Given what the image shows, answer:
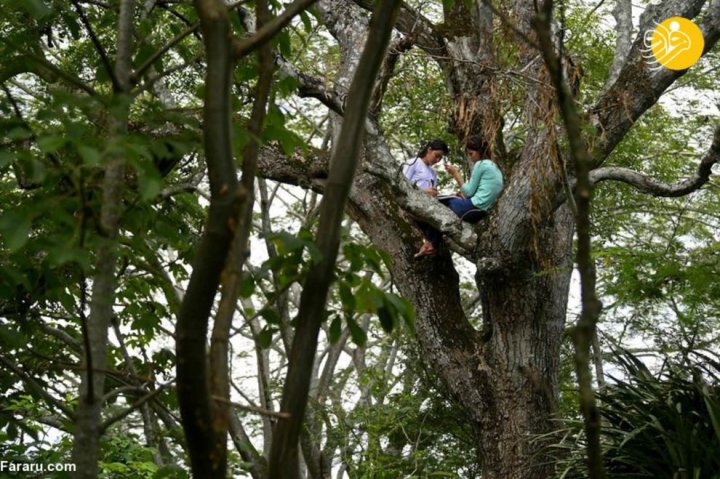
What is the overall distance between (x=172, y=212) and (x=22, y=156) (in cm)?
240

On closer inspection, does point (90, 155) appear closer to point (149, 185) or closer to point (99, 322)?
point (149, 185)

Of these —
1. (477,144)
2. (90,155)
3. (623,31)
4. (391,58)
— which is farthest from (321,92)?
(90,155)

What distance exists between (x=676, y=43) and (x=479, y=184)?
60.6 inches

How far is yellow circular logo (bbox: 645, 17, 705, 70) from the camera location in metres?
7.03

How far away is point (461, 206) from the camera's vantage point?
293 inches

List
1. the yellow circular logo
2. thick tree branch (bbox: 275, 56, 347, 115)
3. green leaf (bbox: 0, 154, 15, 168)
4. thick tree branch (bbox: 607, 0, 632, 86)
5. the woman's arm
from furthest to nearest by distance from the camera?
1. thick tree branch (bbox: 607, 0, 632, 86)
2. the woman's arm
3. the yellow circular logo
4. thick tree branch (bbox: 275, 56, 347, 115)
5. green leaf (bbox: 0, 154, 15, 168)

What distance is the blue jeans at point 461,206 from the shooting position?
741 cm

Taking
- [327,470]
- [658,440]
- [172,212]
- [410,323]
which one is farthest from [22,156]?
[327,470]

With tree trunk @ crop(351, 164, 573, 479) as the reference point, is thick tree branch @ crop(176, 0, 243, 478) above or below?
below

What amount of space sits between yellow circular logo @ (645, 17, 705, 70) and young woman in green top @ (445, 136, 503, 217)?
1.24m

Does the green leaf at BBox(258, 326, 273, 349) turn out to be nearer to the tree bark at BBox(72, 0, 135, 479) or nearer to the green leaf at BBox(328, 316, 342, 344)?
the green leaf at BBox(328, 316, 342, 344)

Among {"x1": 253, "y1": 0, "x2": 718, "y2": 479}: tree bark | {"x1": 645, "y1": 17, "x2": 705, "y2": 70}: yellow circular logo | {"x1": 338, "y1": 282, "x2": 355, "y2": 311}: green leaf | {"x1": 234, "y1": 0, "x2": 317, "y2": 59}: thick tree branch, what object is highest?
{"x1": 645, "y1": 17, "x2": 705, "y2": 70}: yellow circular logo

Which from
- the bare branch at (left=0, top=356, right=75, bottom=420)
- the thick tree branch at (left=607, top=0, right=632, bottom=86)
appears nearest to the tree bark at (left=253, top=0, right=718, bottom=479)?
the thick tree branch at (left=607, top=0, right=632, bottom=86)

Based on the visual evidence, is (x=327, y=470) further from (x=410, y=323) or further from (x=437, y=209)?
(x=410, y=323)
